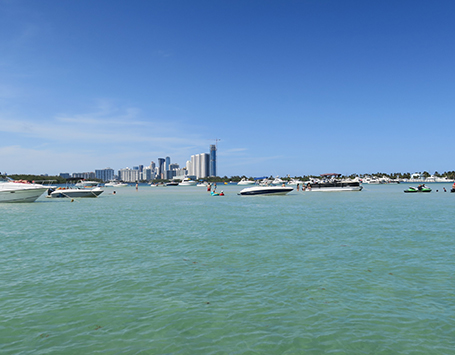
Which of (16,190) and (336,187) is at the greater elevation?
(16,190)

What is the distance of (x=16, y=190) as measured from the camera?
4866cm

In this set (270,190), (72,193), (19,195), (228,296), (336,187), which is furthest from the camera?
(336,187)

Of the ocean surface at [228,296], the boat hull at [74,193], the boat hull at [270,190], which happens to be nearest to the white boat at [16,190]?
the boat hull at [74,193]

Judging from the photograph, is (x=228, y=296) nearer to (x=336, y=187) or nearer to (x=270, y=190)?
(x=270, y=190)

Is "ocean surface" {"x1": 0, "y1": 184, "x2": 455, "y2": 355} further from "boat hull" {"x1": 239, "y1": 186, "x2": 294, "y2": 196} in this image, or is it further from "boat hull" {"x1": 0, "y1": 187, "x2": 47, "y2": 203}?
"boat hull" {"x1": 239, "y1": 186, "x2": 294, "y2": 196}

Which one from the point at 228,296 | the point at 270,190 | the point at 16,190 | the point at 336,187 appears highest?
the point at 16,190

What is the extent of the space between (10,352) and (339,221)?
2844 centimetres

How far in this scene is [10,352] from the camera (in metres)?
7.37

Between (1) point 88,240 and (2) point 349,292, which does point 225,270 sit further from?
(1) point 88,240

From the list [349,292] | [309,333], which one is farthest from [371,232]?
[309,333]

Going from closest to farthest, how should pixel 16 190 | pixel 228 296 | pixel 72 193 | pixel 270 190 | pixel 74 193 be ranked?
pixel 228 296
pixel 16 190
pixel 72 193
pixel 74 193
pixel 270 190

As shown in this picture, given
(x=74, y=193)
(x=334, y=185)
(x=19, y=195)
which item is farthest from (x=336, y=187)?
(x=19, y=195)

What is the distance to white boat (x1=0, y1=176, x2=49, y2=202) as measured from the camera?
4781 centimetres

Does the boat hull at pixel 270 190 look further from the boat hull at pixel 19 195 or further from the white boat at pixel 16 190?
the boat hull at pixel 19 195
